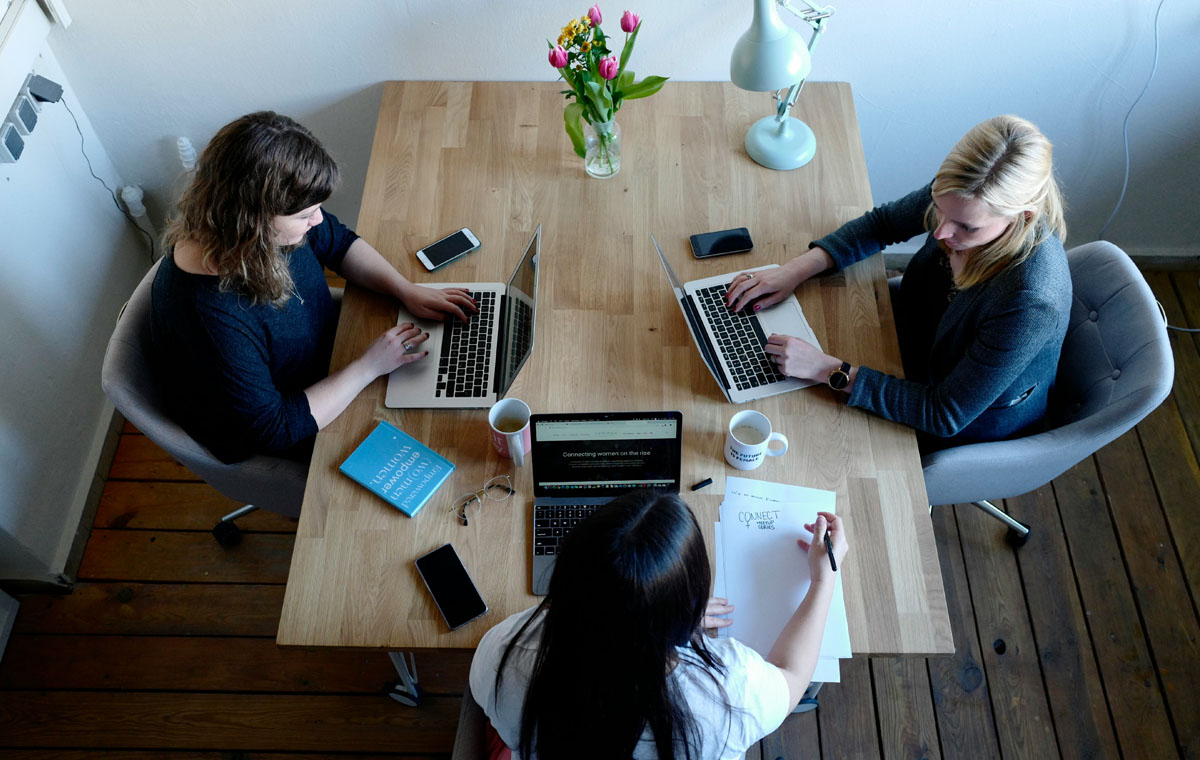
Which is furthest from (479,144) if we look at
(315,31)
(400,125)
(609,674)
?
(609,674)

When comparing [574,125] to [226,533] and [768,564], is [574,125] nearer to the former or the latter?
[768,564]

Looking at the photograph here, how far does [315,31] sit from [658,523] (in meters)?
1.73

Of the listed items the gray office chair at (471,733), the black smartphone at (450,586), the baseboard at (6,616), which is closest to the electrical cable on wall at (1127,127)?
the black smartphone at (450,586)

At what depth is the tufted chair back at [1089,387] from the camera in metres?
1.56

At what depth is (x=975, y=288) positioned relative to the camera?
1.64 metres

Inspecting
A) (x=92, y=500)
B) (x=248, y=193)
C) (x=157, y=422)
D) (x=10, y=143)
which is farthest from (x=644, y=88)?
(x=92, y=500)

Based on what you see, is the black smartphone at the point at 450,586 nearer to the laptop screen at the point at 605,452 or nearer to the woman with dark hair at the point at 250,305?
the laptop screen at the point at 605,452

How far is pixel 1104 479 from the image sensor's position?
246cm

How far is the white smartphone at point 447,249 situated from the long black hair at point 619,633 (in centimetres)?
97

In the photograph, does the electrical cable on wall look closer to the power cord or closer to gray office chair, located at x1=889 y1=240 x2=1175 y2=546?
gray office chair, located at x1=889 y1=240 x2=1175 y2=546

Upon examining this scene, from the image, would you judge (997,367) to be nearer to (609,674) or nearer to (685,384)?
(685,384)

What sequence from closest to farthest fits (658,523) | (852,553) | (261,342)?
(658,523)
(852,553)
(261,342)

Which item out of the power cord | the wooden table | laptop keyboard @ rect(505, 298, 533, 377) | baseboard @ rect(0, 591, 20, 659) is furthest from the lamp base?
baseboard @ rect(0, 591, 20, 659)

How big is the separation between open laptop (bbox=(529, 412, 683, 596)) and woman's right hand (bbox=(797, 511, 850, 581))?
0.26 m
